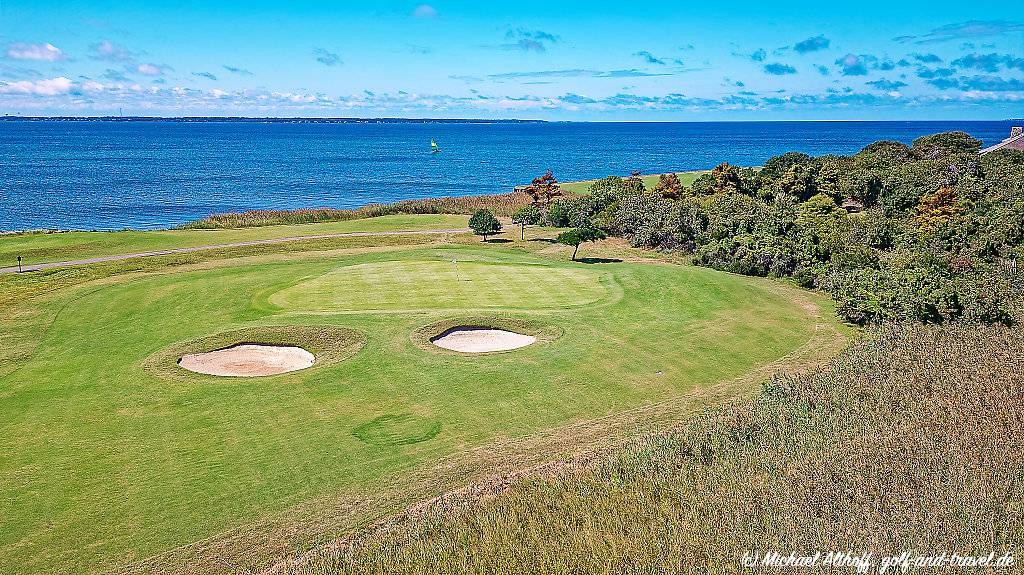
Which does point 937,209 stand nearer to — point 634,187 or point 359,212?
point 634,187

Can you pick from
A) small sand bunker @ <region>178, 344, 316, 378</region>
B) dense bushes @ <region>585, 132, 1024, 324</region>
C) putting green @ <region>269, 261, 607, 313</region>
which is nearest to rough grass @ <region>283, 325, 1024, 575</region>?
small sand bunker @ <region>178, 344, 316, 378</region>

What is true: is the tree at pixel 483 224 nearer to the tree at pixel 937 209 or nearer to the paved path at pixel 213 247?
the paved path at pixel 213 247

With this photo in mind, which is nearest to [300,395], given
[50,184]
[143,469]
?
[143,469]

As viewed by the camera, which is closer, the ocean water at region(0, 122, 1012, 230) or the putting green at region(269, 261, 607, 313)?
the putting green at region(269, 261, 607, 313)

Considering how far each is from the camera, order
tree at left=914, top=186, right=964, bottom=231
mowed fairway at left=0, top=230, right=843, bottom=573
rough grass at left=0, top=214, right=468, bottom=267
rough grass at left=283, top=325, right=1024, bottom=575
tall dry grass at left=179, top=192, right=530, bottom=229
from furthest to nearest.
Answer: tall dry grass at left=179, top=192, right=530, bottom=229
tree at left=914, top=186, right=964, bottom=231
rough grass at left=0, top=214, right=468, bottom=267
mowed fairway at left=0, top=230, right=843, bottom=573
rough grass at left=283, top=325, right=1024, bottom=575

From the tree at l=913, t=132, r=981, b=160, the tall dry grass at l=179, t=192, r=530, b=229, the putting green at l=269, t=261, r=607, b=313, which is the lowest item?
the tall dry grass at l=179, t=192, r=530, b=229

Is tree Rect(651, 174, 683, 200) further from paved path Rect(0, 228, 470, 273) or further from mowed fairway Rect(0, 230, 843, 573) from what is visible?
mowed fairway Rect(0, 230, 843, 573)
